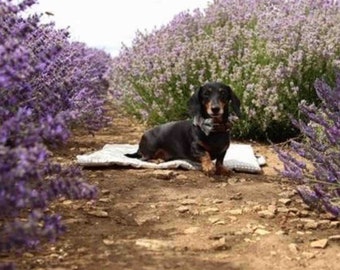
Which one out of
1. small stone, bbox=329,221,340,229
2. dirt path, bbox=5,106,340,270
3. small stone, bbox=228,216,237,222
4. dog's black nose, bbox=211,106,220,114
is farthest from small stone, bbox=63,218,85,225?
dog's black nose, bbox=211,106,220,114

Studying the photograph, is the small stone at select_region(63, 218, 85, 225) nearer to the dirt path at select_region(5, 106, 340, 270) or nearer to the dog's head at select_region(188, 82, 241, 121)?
the dirt path at select_region(5, 106, 340, 270)

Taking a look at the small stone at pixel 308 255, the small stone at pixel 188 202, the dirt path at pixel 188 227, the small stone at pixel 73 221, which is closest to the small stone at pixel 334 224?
the dirt path at pixel 188 227

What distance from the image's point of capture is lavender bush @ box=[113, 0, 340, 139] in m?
6.25

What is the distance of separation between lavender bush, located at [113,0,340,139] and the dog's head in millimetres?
1096

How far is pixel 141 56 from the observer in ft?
26.0

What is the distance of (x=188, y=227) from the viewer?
339 centimetres

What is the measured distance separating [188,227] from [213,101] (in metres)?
1.69

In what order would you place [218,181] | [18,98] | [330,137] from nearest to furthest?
[18,98], [330,137], [218,181]

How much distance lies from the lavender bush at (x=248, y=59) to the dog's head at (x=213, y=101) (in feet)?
3.60

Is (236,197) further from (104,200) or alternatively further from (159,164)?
(159,164)

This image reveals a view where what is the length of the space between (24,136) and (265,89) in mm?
4594

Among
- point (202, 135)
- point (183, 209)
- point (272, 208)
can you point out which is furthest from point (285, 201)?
point (202, 135)

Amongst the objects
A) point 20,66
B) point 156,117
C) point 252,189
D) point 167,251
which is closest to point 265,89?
point 156,117

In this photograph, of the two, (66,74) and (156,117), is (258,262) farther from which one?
(156,117)
